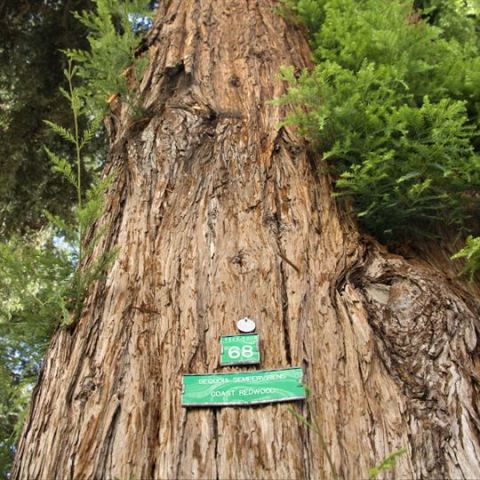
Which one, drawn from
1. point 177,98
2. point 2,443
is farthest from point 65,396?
point 177,98

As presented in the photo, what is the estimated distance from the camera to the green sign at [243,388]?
2.16m

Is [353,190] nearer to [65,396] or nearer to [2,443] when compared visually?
[65,396]

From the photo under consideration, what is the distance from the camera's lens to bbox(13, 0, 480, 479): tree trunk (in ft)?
6.80

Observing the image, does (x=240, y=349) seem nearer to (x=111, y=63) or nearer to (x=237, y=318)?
(x=237, y=318)

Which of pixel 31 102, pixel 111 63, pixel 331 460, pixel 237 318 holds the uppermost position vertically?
pixel 31 102

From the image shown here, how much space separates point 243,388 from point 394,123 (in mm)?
1462

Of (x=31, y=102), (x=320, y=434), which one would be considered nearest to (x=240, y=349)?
(x=320, y=434)

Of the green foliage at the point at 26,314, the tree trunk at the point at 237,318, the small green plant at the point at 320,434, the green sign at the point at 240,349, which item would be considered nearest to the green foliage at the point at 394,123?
the tree trunk at the point at 237,318

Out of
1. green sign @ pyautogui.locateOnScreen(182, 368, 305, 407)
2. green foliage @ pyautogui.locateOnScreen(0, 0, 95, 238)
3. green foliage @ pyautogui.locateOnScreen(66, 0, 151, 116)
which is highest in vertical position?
green foliage @ pyautogui.locateOnScreen(0, 0, 95, 238)

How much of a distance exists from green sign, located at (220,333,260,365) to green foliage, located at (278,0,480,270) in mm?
857

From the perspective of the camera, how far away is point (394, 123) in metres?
2.89

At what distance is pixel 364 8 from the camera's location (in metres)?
4.06

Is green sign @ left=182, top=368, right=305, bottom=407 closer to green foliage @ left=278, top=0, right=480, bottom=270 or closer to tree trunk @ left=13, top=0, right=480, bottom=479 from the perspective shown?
tree trunk @ left=13, top=0, right=480, bottom=479

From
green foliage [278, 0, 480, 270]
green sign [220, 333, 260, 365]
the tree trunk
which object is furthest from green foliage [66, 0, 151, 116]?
green sign [220, 333, 260, 365]
